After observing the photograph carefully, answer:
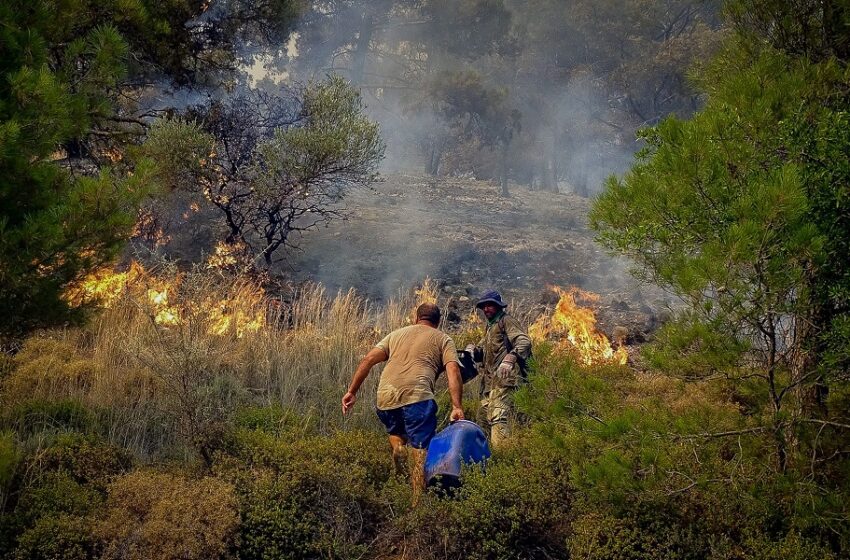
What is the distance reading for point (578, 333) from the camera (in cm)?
1116

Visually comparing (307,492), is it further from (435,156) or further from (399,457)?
(435,156)

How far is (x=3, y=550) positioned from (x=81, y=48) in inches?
162

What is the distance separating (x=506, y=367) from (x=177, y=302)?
3.81 m

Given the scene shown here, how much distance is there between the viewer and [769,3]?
208 inches

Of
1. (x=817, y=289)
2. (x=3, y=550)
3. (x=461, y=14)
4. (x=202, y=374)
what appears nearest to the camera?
(x=817, y=289)

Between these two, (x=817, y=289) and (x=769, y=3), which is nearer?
(x=817, y=289)

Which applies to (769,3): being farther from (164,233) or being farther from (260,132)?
(164,233)

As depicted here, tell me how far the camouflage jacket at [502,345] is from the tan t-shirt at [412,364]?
3.67 ft

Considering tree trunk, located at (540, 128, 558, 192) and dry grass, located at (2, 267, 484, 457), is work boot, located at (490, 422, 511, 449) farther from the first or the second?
tree trunk, located at (540, 128, 558, 192)

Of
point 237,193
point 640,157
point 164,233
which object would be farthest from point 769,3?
point 164,233

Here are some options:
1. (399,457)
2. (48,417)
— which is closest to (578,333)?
(399,457)

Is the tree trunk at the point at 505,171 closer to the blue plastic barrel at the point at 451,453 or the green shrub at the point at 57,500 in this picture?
the blue plastic barrel at the point at 451,453

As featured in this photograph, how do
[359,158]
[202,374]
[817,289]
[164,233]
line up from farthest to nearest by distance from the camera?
A: [164,233] < [359,158] < [202,374] < [817,289]

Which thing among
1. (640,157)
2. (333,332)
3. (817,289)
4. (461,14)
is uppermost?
(461,14)
